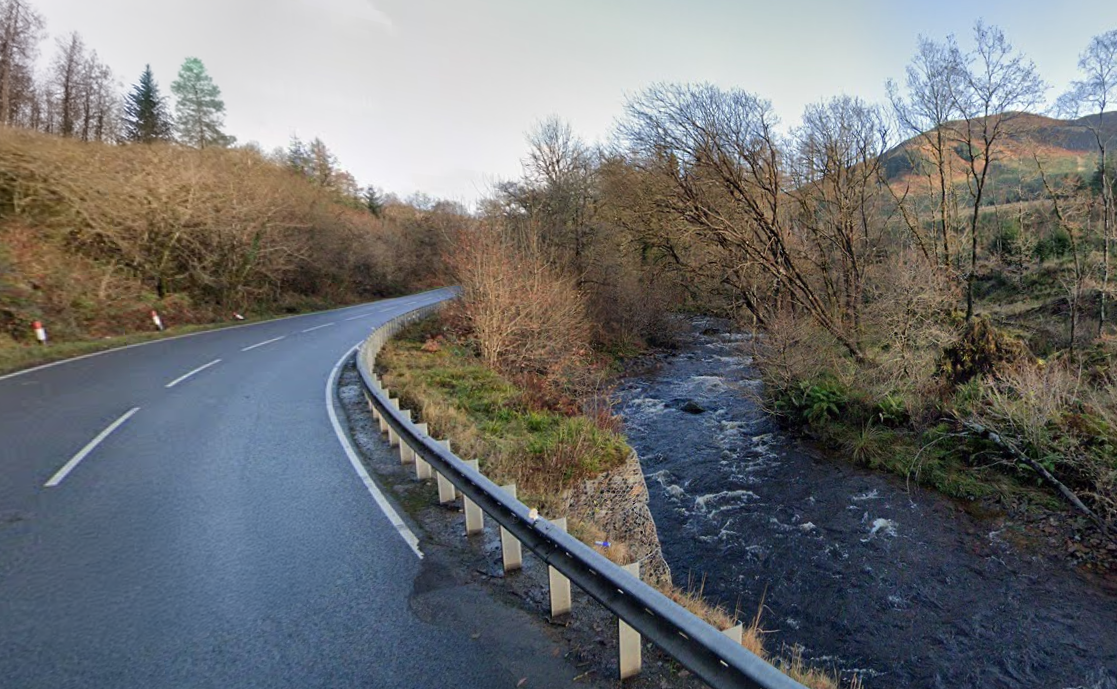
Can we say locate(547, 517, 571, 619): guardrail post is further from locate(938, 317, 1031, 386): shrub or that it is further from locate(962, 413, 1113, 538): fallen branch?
locate(938, 317, 1031, 386): shrub

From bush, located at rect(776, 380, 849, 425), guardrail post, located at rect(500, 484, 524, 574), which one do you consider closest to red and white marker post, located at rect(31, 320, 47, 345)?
guardrail post, located at rect(500, 484, 524, 574)

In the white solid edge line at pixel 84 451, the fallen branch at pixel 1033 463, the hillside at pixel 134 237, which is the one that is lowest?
the fallen branch at pixel 1033 463

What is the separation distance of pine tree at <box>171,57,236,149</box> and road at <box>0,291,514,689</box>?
44.4 meters

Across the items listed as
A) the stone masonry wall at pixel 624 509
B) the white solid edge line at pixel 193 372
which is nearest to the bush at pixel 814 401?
the stone masonry wall at pixel 624 509

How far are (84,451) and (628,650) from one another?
776cm

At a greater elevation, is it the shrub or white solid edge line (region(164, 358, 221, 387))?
white solid edge line (region(164, 358, 221, 387))

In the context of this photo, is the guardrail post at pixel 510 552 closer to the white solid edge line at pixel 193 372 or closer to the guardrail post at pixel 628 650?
the guardrail post at pixel 628 650

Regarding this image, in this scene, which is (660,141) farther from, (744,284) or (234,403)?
(234,403)

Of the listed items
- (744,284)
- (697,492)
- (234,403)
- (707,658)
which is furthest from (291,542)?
(744,284)

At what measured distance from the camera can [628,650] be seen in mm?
3041

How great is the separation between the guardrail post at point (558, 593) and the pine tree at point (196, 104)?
51722 millimetres

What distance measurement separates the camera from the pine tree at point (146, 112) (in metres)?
41.2

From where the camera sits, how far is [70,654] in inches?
133

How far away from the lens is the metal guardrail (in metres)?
2.40
